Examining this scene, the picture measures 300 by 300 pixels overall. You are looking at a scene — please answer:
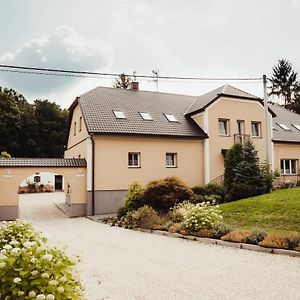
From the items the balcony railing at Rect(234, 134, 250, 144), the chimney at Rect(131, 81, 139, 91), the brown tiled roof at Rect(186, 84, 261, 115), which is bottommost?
the balcony railing at Rect(234, 134, 250, 144)

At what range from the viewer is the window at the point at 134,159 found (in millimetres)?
20562

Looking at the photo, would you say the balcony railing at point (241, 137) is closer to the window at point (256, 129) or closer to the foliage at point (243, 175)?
the window at point (256, 129)

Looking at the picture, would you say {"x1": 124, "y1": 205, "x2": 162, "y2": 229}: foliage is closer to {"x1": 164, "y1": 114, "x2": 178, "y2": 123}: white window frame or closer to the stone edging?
the stone edging

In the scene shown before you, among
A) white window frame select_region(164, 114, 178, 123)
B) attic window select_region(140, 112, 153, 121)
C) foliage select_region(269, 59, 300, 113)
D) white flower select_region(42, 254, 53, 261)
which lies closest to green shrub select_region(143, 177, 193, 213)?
attic window select_region(140, 112, 153, 121)

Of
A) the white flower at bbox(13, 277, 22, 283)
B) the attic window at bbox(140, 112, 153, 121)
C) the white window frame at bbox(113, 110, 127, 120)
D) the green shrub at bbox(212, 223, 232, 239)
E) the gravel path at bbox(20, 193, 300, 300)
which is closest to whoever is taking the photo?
the white flower at bbox(13, 277, 22, 283)

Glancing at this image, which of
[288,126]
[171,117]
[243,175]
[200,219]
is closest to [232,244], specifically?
[200,219]

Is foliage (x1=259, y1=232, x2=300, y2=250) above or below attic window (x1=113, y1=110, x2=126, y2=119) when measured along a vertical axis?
below

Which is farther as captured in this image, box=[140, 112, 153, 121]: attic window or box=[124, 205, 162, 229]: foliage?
box=[140, 112, 153, 121]: attic window

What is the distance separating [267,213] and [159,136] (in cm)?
933

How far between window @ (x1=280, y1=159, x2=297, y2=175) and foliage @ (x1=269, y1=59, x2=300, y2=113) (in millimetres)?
27191

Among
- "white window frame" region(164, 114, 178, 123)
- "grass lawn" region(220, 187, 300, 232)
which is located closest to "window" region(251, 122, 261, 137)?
"white window frame" region(164, 114, 178, 123)

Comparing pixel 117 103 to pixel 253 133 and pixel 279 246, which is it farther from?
pixel 279 246

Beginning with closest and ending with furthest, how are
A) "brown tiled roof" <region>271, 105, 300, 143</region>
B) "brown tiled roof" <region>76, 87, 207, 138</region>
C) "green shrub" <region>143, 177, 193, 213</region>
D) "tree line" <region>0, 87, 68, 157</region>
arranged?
"green shrub" <region>143, 177, 193, 213</region> < "brown tiled roof" <region>76, 87, 207, 138</region> < "brown tiled roof" <region>271, 105, 300, 143</region> < "tree line" <region>0, 87, 68, 157</region>

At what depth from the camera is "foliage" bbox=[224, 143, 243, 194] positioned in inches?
781
